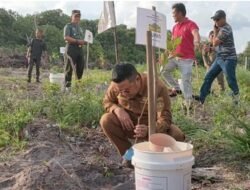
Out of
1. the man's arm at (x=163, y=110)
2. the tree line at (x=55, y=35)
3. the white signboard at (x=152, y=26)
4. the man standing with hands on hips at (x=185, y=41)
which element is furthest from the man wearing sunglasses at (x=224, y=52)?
the tree line at (x=55, y=35)

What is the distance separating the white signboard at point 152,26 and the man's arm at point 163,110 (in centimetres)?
50

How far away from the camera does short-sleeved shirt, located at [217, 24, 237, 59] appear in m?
6.15

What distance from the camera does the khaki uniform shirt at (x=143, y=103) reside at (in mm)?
3391

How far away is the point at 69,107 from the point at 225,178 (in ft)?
6.86

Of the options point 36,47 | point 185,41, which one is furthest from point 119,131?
point 36,47

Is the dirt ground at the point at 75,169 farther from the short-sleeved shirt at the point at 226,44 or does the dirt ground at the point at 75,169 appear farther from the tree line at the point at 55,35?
the tree line at the point at 55,35

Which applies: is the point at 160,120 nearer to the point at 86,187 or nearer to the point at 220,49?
the point at 86,187

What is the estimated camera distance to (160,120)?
11.1 ft

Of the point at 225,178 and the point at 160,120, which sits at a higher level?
the point at 160,120

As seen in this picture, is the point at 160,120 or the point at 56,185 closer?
the point at 56,185

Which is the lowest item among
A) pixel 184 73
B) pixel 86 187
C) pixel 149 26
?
pixel 86 187

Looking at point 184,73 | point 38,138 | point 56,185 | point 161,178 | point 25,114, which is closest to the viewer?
point 161,178

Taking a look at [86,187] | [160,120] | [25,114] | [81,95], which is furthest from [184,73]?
[86,187]

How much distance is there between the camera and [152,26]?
2902mm
